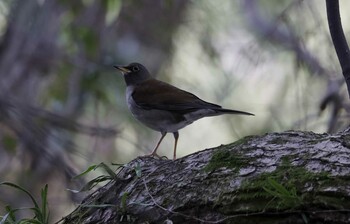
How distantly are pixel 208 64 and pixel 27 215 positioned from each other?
2248mm

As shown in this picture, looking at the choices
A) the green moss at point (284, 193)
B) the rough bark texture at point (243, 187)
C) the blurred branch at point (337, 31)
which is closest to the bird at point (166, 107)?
the blurred branch at point (337, 31)

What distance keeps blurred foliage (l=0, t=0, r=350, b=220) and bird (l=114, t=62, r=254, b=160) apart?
1.23 feet

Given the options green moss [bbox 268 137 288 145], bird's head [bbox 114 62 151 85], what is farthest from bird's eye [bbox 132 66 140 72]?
green moss [bbox 268 137 288 145]

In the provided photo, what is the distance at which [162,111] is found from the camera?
5133mm

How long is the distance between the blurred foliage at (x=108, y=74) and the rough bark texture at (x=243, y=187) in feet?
9.27

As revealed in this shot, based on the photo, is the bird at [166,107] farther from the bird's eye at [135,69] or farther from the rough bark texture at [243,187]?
the rough bark texture at [243,187]

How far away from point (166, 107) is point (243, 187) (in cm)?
304

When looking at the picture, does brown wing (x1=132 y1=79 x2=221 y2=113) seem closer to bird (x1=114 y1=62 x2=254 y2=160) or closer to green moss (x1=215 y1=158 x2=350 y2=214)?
bird (x1=114 y1=62 x2=254 y2=160)

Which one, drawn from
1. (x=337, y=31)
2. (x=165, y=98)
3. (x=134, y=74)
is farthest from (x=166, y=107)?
(x=337, y=31)

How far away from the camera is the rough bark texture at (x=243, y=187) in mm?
1992

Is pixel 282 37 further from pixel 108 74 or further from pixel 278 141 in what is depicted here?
pixel 278 141

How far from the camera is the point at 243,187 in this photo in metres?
2.12

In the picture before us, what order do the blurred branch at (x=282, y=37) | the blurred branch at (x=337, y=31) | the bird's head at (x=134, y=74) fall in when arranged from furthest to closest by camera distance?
1. the bird's head at (x=134, y=74)
2. the blurred branch at (x=282, y=37)
3. the blurred branch at (x=337, y=31)

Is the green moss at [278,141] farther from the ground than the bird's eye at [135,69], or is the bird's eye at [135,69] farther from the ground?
the bird's eye at [135,69]
